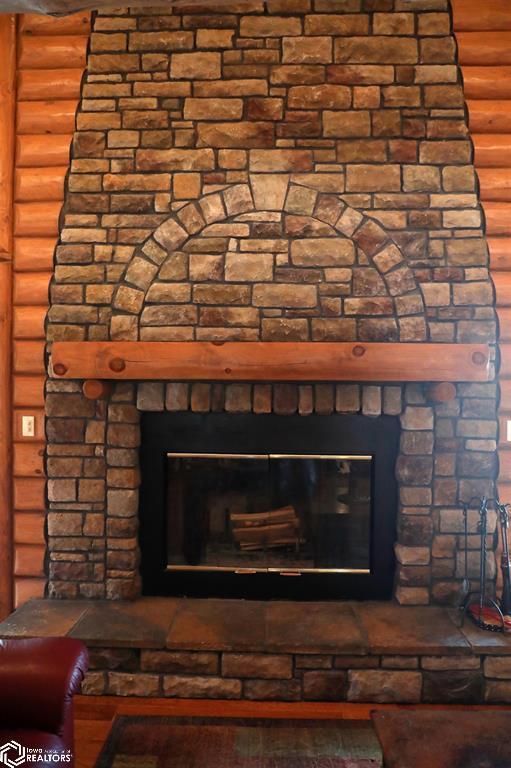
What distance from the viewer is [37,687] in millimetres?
1952

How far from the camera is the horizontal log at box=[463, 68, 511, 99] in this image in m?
3.25

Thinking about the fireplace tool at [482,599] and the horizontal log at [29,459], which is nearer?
the fireplace tool at [482,599]

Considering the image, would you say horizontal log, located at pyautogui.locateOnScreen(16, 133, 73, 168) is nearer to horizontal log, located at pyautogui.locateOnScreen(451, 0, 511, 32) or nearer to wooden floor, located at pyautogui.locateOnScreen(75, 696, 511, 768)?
horizontal log, located at pyautogui.locateOnScreen(451, 0, 511, 32)

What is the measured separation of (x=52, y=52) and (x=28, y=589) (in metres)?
3.18

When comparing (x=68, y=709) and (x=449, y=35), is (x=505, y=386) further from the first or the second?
(x=68, y=709)

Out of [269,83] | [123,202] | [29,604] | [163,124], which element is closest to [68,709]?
[29,604]

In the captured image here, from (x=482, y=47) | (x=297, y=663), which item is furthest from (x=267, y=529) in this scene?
(x=482, y=47)

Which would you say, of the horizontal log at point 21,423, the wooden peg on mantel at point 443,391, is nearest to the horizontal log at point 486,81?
the wooden peg on mantel at point 443,391

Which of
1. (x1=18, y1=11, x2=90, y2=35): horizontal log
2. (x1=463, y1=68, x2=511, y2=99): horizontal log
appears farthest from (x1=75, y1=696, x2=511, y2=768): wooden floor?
(x1=18, y1=11, x2=90, y2=35): horizontal log

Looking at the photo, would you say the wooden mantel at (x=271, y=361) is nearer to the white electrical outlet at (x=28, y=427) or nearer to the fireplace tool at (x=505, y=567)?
the white electrical outlet at (x=28, y=427)

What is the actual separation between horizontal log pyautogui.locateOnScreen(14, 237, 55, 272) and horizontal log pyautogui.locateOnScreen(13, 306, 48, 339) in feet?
0.77

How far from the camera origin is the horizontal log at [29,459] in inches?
133

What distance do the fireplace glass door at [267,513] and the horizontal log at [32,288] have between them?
1.23 metres

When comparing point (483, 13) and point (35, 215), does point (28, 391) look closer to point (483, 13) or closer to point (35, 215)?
point (35, 215)
